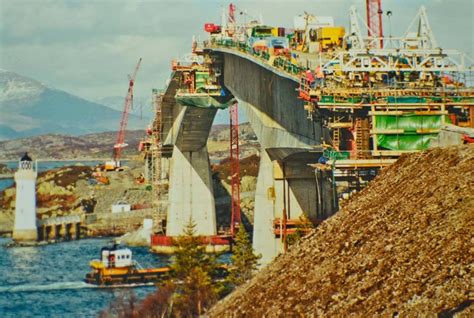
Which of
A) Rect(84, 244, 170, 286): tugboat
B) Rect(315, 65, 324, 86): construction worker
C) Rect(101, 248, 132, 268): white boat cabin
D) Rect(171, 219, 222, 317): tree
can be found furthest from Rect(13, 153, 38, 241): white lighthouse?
Rect(315, 65, 324, 86): construction worker

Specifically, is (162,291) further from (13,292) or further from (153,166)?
(153,166)

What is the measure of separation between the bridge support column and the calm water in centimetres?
689

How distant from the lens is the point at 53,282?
8250 cm

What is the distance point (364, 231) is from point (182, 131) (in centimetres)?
7602

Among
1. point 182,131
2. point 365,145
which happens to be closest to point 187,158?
point 182,131

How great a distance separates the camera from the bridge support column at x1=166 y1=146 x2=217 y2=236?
10956 cm

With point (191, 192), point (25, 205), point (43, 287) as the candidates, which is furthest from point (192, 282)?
point (25, 205)

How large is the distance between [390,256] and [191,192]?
3292 inches

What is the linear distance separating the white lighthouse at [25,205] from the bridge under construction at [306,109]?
17653 millimetres

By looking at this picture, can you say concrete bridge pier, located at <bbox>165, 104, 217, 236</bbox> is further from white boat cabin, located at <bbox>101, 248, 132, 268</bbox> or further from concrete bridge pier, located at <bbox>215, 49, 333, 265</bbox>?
concrete bridge pier, located at <bbox>215, 49, 333, 265</bbox>

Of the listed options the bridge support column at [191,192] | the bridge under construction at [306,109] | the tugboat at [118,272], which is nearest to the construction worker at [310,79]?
the bridge under construction at [306,109]

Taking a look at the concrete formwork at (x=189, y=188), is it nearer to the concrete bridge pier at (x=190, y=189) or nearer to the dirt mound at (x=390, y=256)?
the concrete bridge pier at (x=190, y=189)

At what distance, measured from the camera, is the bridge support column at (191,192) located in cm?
10956

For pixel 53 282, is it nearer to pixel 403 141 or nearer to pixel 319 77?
pixel 319 77
